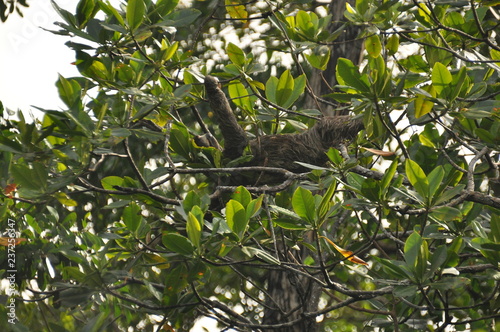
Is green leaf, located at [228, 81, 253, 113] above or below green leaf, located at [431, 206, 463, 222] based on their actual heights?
above

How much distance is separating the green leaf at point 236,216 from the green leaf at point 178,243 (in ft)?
0.56

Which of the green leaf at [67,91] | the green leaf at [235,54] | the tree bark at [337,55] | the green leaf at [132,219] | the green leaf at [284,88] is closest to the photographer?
the green leaf at [67,91]

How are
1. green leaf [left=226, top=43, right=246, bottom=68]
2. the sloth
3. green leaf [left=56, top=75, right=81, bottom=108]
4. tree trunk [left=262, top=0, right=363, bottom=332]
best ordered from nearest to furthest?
green leaf [left=56, top=75, right=81, bottom=108]
green leaf [left=226, top=43, right=246, bottom=68]
the sloth
tree trunk [left=262, top=0, right=363, bottom=332]

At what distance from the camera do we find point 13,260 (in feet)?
10.4

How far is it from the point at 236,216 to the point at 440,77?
1004 millimetres

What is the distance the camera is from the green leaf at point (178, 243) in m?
2.01

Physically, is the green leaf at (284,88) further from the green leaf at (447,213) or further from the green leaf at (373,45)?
the green leaf at (447,213)

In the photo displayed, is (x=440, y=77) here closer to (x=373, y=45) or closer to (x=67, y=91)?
(x=373, y=45)

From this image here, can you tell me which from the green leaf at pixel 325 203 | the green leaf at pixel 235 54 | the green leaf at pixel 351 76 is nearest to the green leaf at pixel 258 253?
the green leaf at pixel 325 203

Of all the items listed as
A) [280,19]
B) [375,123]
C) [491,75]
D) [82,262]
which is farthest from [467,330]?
[82,262]

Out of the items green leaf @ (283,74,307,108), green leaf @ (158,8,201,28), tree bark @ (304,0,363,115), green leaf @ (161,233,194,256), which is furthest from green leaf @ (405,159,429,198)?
tree bark @ (304,0,363,115)

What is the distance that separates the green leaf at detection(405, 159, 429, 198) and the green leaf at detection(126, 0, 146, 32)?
1271 millimetres

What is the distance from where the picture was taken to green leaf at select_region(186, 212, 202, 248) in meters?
2.00

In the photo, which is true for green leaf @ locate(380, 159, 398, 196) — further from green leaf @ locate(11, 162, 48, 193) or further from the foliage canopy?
green leaf @ locate(11, 162, 48, 193)
